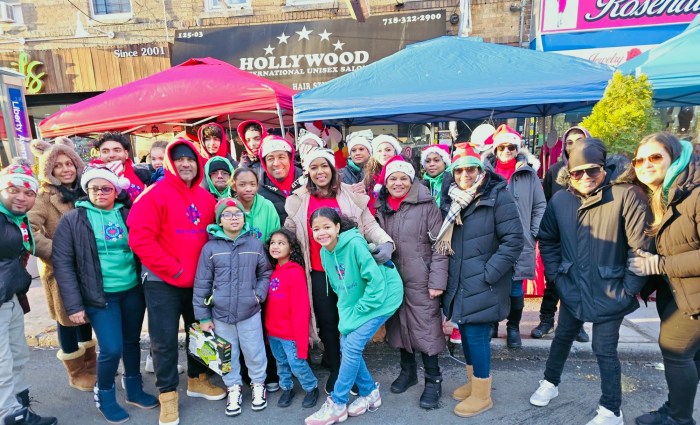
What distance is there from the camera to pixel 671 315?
7.45 feet

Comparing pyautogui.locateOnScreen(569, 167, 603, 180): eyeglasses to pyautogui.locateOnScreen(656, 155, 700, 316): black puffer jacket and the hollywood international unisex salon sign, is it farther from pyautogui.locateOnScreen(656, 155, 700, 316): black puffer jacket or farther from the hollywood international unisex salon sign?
the hollywood international unisex salon sign

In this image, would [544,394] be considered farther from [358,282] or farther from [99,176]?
[99,176]

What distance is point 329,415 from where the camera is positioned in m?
2.61

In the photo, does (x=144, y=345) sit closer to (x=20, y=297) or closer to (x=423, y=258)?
(x=20, y=297)

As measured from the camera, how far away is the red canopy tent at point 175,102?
512 centimetres

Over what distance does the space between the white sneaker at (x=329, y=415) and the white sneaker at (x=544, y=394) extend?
1380 millimetres

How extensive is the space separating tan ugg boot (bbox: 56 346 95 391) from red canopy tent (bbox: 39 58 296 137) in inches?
126

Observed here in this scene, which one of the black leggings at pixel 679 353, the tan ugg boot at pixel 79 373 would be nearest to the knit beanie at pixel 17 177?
the tan ugg boot at pixel 79 373

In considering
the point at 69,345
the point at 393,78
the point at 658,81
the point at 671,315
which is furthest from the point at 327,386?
the point at 658,81

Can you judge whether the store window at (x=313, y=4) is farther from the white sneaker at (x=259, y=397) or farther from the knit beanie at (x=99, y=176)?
the white sneaker at (x=259, y=397)

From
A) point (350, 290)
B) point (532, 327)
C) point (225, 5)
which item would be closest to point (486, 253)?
point (350, 290)

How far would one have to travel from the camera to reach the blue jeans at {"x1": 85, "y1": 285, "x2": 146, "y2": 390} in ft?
8.55

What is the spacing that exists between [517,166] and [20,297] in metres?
4.05

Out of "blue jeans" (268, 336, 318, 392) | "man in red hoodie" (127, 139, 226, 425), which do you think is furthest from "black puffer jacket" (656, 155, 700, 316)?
"man in red hoodie" (127, 139, 226, 425)
